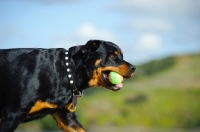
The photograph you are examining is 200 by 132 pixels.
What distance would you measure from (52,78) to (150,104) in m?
69.7

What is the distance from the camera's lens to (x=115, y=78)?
9047mm

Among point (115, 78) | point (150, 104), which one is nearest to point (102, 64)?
point (115, 78)

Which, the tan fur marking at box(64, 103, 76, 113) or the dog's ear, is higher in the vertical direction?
the dog's ear

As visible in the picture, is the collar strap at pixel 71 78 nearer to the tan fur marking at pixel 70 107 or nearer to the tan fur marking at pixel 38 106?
the tan fur marking at pixel 70 107

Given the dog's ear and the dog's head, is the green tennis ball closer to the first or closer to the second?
the dog's head

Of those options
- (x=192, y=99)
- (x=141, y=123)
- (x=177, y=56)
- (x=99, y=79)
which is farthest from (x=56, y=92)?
(x=177, y=56)

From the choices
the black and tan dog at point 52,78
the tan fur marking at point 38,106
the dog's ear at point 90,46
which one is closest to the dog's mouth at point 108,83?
the black and tan dog at point 52,78

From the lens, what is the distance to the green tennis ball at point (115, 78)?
9016 mm

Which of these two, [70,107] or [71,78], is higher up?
[71,78]

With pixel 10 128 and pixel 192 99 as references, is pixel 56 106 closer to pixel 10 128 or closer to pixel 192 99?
pixel 10 128

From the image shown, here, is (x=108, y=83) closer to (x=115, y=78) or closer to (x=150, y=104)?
(x=115, y=78)

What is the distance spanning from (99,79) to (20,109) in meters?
1.51

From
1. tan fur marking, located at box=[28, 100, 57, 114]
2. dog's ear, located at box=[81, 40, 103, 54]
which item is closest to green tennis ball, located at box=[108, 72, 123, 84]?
dog's ear, located at box=[81, 40, 103, 54]

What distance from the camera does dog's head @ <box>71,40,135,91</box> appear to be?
9062mm
